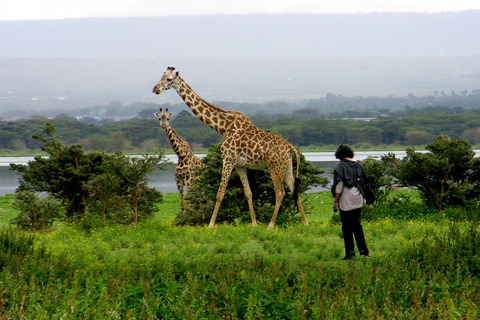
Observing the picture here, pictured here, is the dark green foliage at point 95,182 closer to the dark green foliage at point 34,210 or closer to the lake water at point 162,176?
the dark green foliage at point 34,210

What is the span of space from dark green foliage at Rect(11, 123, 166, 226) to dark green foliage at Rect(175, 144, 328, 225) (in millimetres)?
1018

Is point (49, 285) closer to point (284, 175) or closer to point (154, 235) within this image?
point (154, 235)

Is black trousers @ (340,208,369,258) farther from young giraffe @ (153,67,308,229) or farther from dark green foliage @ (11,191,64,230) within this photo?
dark green foliage @ (11,191,64,230)

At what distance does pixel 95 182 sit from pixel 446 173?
8501mm

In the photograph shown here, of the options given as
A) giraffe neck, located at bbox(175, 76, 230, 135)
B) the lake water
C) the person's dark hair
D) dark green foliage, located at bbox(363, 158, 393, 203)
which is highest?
giraffe neck, located at bbox(175, 76, 230, 135)

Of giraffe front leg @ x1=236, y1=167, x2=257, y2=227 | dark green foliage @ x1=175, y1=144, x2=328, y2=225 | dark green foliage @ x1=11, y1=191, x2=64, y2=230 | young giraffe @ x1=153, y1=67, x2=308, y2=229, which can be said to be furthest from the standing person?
dark green foliage @ x1=11, y1=191, x2=64, y2=230

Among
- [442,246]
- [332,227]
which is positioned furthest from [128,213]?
[442,246]

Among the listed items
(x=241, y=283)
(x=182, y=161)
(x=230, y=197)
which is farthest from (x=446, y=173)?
(x=241, y=283)

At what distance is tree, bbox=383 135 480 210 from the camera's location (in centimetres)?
1532

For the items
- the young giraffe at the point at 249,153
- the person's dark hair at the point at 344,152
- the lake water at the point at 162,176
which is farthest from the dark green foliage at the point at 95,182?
the lake water at the point at 162,176

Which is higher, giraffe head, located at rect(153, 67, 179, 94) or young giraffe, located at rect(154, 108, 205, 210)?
giraffe head, located at rect(153, 67, 179, 94)

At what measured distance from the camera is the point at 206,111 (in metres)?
15.5

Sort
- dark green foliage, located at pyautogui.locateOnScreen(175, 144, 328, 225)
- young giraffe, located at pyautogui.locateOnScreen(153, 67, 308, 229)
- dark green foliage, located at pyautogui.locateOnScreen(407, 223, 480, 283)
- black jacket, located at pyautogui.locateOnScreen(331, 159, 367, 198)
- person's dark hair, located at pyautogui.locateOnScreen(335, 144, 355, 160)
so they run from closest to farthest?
dark green foliage, located at pyautogui.locateOnScreen(407, 223, 480, 283)
black jacket, located at pyautogui.locateOnScreen(331, 159, 367, 198)
person's dark hair, located at pyautogui.locateOnScreen(335, 144, 355, 160)
young giraffe, located at pyautogui.locateOnScreen(153, 67, 308, 229)
dark green foliage, located at pyautogui.locateOnScreen(175, 144, 328, 225)

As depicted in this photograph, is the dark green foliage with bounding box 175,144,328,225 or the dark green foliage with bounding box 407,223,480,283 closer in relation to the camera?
the dark green foliage with bounding box 407,223,480,283
